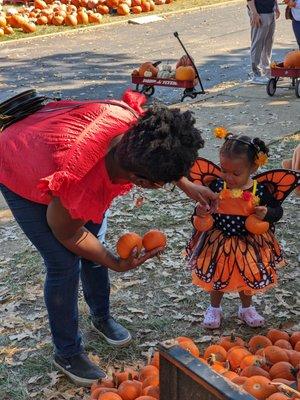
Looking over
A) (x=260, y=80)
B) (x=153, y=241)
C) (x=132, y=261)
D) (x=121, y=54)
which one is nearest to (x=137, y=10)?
(x=121, y=54)

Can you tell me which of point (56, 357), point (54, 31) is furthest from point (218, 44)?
point (56, 357)

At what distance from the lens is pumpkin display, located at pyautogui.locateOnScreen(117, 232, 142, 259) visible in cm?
306

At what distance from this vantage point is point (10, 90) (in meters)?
10.3

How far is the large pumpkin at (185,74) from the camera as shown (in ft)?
29.6

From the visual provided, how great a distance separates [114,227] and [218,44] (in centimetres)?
955

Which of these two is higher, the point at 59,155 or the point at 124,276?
the point at 59,155

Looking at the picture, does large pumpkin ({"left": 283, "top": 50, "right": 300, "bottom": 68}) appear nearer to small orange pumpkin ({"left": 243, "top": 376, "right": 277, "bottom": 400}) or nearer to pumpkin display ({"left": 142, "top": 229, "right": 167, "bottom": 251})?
pumpkin display ({"left": 142, "top": 229, "right": 167, "bottom": 251})

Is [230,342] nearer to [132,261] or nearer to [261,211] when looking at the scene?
[261,211]

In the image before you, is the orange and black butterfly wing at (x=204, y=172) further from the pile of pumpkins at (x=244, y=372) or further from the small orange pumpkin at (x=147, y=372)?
the small orange pumpkin at (x=147, y=372)

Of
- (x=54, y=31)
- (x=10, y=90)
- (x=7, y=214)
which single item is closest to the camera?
(x=7, y=214)

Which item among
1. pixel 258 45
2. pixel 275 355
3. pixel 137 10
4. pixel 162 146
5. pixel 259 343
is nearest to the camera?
pixel 162 146

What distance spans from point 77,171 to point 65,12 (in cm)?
1613

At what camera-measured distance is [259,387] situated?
8.65 feet

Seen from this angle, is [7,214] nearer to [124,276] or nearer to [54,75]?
[124,276]
